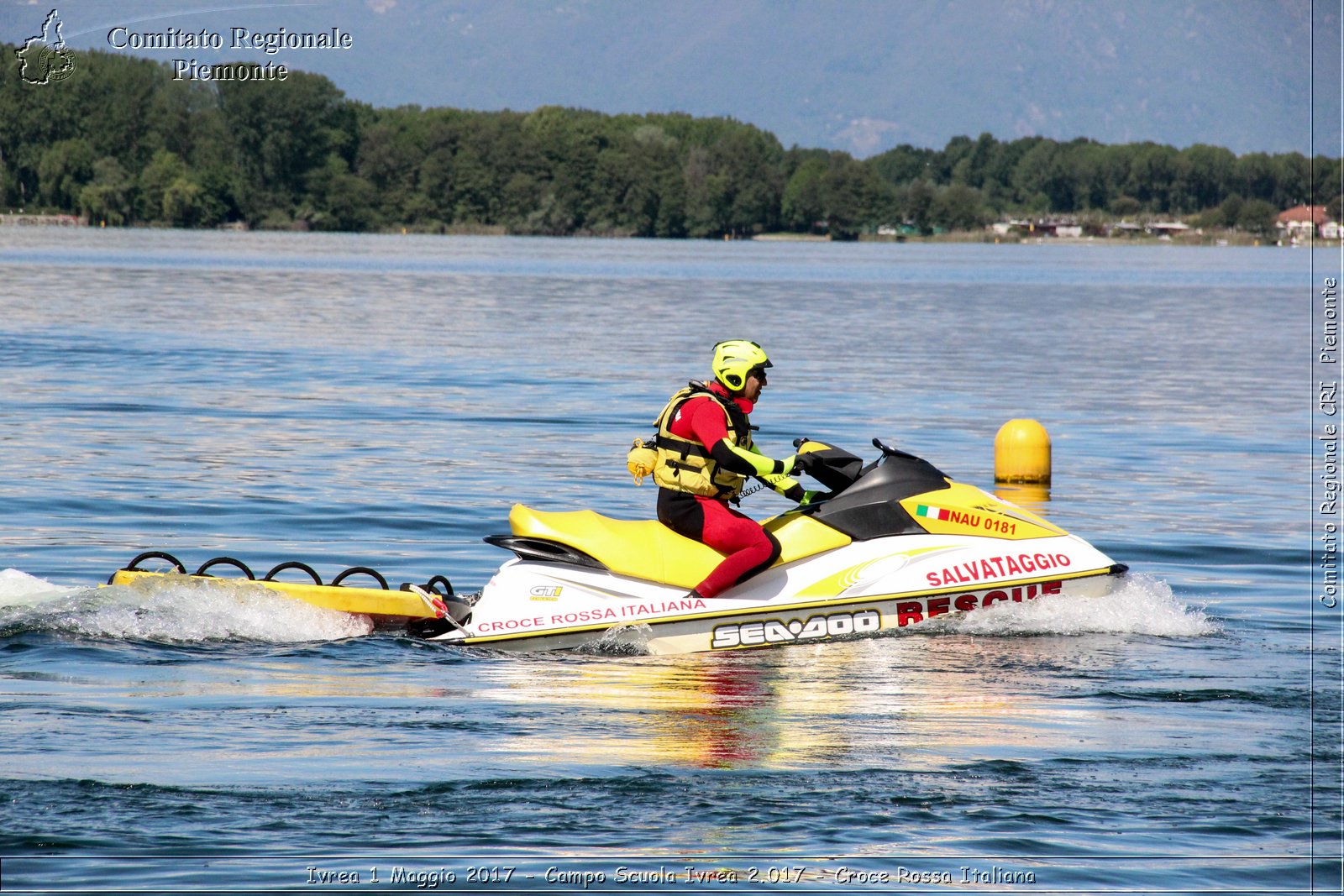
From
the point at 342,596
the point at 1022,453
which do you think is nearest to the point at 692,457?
the point at 342,596

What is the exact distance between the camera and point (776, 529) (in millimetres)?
9828

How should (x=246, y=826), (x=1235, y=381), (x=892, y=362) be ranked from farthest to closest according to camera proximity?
1. (x=892, y=362)
2. (x=1235, y=381)
3. (x=246, y=826)

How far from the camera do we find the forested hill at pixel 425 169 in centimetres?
11456

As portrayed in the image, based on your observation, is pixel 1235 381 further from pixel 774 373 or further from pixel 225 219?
A: pixel 225 219

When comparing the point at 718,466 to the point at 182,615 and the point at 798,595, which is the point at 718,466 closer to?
the point at 798,595

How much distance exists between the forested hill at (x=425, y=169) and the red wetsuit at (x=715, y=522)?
326 ft

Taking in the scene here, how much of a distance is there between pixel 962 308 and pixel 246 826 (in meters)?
45.7

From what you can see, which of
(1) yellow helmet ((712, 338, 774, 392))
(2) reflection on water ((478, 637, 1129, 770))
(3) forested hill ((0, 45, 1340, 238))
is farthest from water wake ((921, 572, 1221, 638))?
(3) forested hill ((0, 45, 1340, 238))

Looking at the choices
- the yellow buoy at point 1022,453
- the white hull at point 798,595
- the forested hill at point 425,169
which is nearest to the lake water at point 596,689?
the white hull at point 798,595

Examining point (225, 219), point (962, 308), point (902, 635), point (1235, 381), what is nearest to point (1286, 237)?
point (225, 219)

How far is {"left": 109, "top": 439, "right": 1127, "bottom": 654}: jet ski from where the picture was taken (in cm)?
952

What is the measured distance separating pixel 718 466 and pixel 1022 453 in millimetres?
8111

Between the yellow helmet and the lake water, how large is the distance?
1.57 meters

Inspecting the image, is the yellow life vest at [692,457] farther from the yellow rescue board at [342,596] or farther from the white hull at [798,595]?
the yellow rescue board at [342,596]
